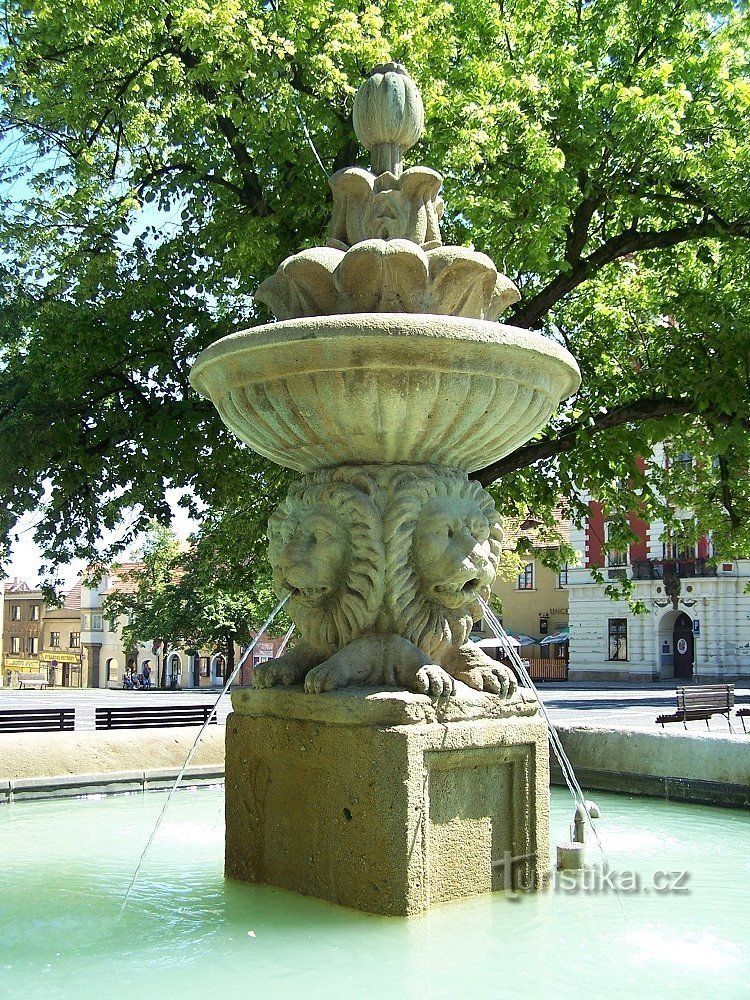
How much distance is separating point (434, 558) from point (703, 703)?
10836mm

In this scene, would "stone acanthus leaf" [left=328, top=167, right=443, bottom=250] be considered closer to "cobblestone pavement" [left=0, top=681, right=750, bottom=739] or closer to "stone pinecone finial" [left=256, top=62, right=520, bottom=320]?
"stone pinecone finial" [left=256, top=62, right=520, bottom=320]

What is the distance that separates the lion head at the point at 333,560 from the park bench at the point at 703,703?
8.67 metres

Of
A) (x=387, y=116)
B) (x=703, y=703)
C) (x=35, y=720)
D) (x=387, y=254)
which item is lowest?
(x=703, y=703)

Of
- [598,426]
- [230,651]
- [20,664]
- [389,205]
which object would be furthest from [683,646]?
[20,664]

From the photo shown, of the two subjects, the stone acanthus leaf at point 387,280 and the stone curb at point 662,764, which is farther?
the stone curb at point 662,764

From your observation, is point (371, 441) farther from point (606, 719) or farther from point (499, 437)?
point (606, 719)

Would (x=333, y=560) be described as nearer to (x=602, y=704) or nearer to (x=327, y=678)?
(x=327, y=678)

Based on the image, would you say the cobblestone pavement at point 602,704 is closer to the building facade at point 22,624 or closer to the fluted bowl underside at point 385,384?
the fluted bowl underside at point 385,384

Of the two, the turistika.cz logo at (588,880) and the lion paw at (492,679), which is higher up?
the lion paw at (492,679)

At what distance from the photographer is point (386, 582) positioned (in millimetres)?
5422

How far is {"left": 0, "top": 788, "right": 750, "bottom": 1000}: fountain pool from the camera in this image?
13.2 feet

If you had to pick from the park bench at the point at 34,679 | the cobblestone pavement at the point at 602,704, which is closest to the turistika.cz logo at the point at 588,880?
the cobblestone pavement at the point at 602,704

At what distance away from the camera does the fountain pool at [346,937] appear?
402cm

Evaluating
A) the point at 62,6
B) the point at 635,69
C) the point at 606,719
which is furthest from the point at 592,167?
the point at 606,719
